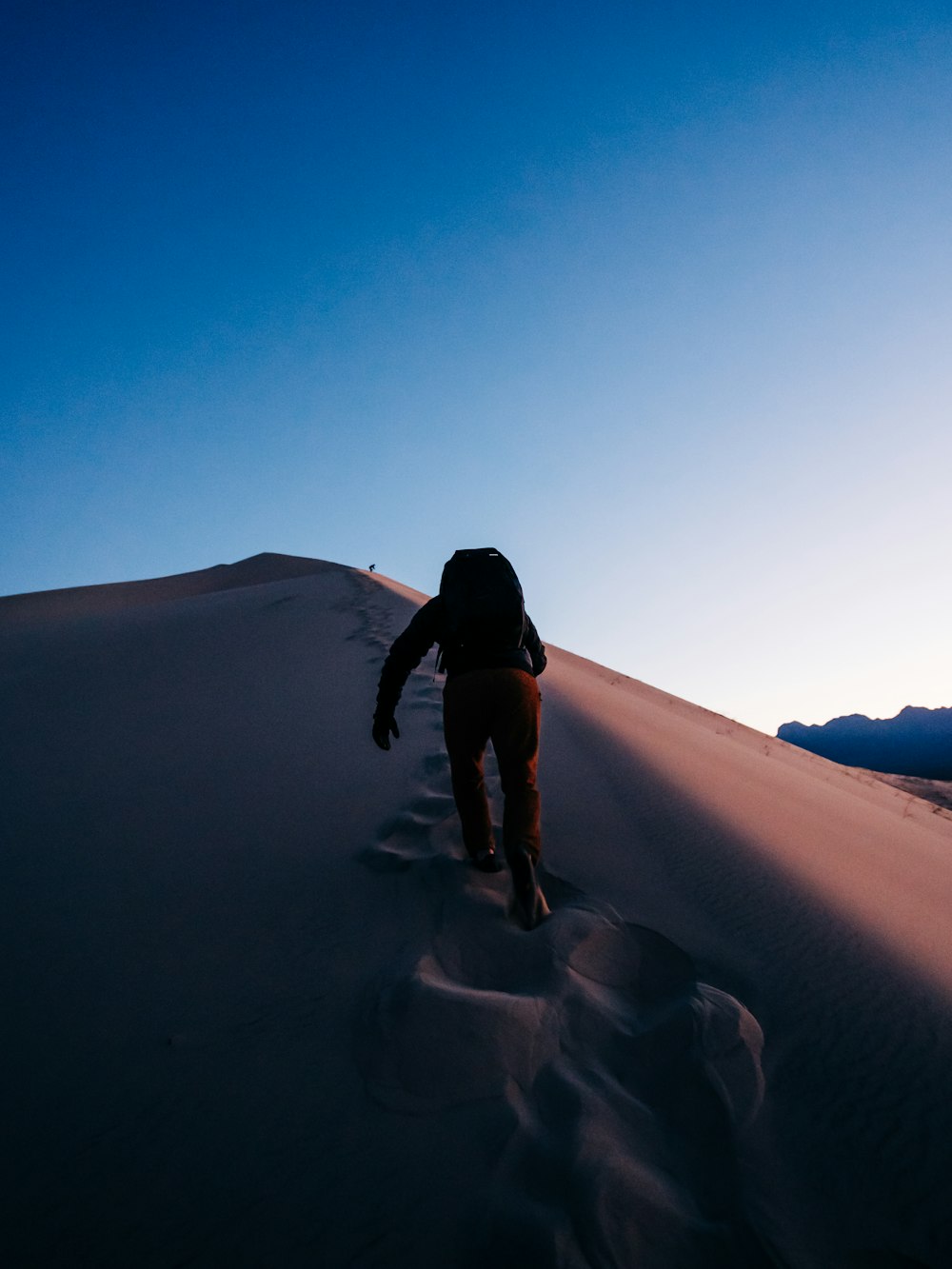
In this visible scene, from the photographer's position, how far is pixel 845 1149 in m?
1.30

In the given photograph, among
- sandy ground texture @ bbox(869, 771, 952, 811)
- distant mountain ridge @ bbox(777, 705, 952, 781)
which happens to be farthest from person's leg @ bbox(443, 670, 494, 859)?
distant mountain ridge @ bbox(777, 705, 952, 781)

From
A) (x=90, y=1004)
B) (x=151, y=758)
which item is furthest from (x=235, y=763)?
(x=90, y=1004)

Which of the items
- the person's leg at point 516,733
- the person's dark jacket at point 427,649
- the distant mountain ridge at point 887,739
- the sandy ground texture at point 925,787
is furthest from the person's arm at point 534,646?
the distant mountain ridge at point 887,739

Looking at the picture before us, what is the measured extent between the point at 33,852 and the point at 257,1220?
7.05 feet

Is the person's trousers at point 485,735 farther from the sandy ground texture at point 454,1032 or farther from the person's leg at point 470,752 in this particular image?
the sandy ground texture at point 454,1032

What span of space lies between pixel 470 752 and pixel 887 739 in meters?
80.3

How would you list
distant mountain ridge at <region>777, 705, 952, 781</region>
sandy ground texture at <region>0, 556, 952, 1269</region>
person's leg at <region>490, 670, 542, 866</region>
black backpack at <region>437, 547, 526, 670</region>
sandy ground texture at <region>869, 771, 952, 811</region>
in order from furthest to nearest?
distant mountain ridge at <region>777, 705, 952, 781</region>, sandy ground texture at <region>869, 771, 952, 811</region>, black backpack at <region>437, 547, 526, 670</region>, person's leg at <region>490, 670, 542, 866</region>, sandy ground texture at <region>0, 556, 952, 1269</region>

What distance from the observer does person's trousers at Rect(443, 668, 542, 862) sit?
2.45 m

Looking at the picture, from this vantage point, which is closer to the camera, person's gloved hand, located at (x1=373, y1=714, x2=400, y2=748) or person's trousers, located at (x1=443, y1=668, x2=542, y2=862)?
person's trousers, located at (x1=443, y1=668, x2=542, y2=862)

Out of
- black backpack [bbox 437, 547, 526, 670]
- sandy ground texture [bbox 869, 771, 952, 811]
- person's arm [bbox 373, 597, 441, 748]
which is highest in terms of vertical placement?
black backpack [bbox 437, 547, 526, 670]

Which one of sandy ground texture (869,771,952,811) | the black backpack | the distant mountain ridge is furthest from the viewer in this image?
the distant mountain ridge

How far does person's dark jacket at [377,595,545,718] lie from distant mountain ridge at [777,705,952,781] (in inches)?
2717

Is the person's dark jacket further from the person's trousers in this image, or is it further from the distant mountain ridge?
the distant mountain ridge

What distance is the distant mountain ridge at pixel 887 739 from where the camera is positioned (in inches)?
2512
